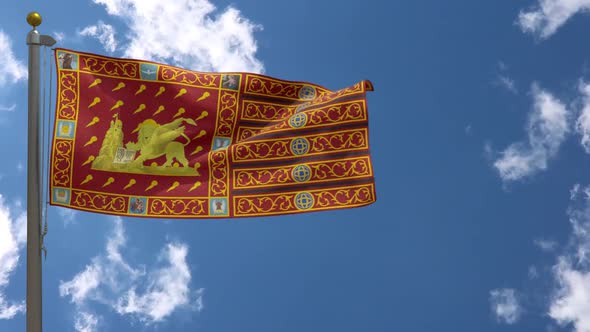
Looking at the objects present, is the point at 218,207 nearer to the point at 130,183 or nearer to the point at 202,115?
the point at 130,183

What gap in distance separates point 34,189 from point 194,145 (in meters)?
2.09

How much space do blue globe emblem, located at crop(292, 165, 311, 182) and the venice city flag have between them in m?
0.01

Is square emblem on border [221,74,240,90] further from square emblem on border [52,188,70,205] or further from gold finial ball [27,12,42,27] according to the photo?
gold finial ball [27,12,42,27]

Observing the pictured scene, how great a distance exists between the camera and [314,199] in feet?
27.5

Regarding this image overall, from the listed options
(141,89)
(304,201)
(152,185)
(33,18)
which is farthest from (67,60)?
(304,201)

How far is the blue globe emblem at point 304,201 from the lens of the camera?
8.34 meters

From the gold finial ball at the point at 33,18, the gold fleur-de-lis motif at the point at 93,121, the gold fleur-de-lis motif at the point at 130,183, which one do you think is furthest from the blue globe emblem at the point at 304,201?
the gold finial ball at the point at 33,18

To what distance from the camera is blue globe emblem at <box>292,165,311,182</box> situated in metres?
8.48

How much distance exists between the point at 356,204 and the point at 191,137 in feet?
6.75

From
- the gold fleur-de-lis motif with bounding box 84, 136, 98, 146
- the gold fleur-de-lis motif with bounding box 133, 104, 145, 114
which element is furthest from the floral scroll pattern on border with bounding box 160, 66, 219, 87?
the gold fleur-de-lis motif with bounding box 84, 136, 98, 146

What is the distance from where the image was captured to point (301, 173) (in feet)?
27.9

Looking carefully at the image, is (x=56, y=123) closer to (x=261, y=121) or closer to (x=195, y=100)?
(x=195, y=100)

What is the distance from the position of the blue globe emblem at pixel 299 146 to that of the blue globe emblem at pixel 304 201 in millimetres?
537

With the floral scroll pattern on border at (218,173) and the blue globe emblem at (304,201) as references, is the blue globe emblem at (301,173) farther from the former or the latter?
the floral scroll pattern on border at (218,173)
